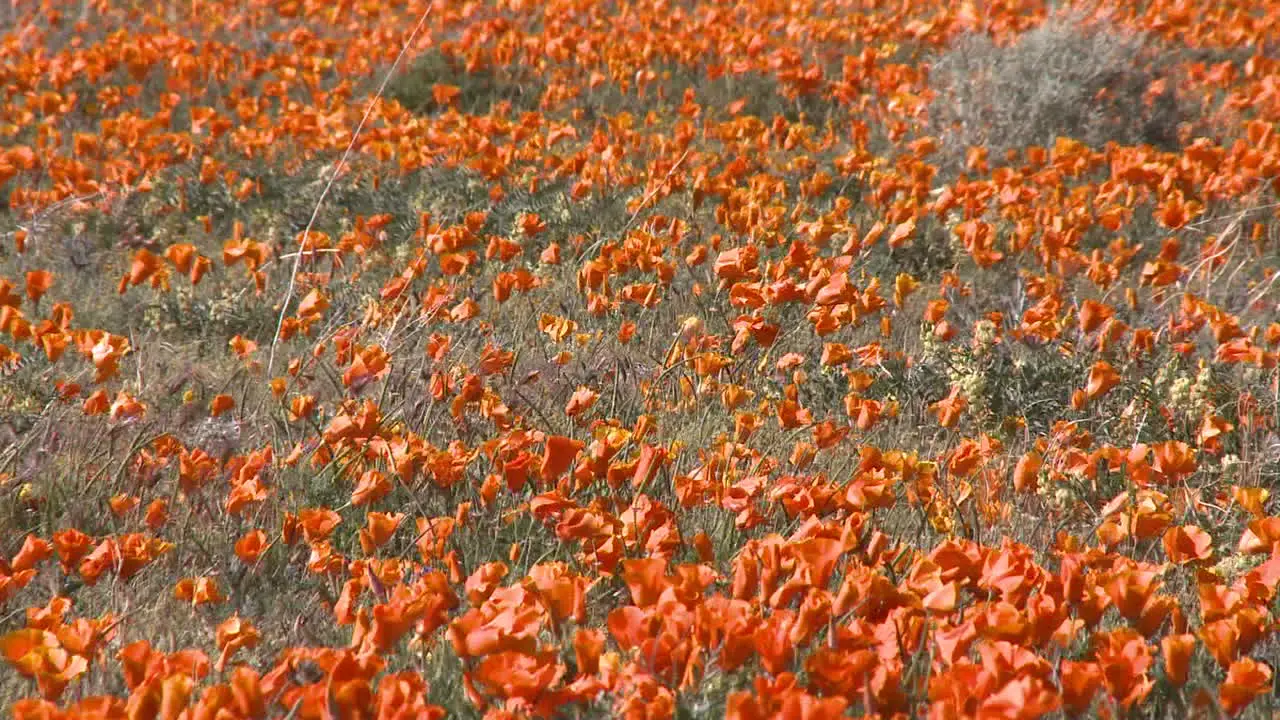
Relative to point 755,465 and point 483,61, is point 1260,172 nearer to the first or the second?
point 755,465

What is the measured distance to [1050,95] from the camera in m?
5.68

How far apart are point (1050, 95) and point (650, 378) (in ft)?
9.77

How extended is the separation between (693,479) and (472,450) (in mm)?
587

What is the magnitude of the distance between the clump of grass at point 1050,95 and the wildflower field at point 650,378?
24 mm

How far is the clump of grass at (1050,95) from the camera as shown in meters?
5.75

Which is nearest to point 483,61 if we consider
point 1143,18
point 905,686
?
point 1143,18

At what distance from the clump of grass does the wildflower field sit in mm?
24

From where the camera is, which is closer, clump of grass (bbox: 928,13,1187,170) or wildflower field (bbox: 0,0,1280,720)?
wildflower field (bbox: 0,0,1280,720)

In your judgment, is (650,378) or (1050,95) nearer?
(650,378)

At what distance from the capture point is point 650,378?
354cm

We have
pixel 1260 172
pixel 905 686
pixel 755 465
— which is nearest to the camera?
pixel 905 686

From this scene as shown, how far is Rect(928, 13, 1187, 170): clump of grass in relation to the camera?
575cm

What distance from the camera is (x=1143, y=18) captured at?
6.93 m

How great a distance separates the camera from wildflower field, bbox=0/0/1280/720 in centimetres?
194
